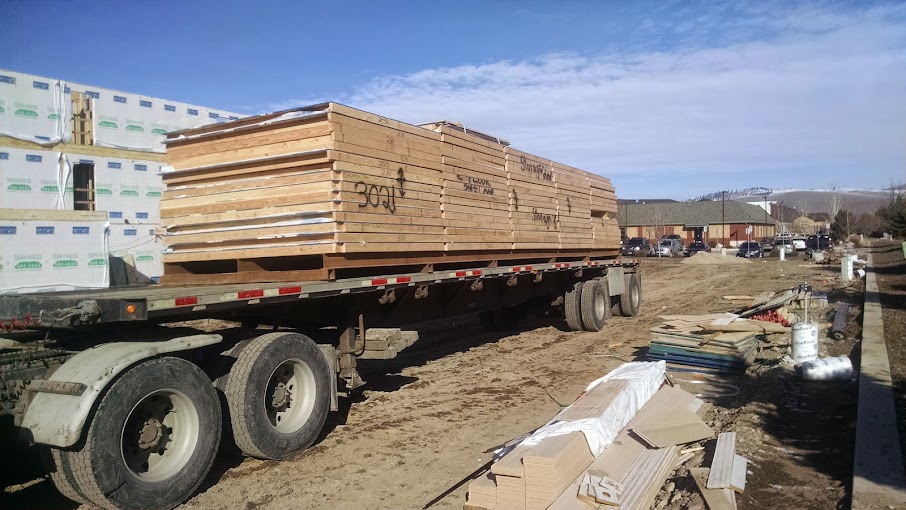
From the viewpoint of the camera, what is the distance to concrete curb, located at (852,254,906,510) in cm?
445

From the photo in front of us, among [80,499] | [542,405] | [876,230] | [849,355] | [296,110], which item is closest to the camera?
[80,499]

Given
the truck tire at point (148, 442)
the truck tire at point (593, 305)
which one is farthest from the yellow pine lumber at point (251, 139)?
the truck tire at point (593, 305)

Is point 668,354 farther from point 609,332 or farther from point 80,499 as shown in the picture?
point 80,499

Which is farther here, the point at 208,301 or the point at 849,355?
the point at 849,355

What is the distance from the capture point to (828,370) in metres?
8.09

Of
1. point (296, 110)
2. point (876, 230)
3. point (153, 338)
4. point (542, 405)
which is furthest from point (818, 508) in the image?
point (876, 230)

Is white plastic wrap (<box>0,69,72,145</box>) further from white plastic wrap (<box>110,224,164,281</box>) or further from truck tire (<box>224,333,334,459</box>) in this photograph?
truck tire (<box>224,333,334,459</box>)

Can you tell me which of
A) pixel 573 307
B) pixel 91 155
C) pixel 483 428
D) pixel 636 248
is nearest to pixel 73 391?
pixel 483 428

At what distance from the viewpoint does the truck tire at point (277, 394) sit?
551 cm

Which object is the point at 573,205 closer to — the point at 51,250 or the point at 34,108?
the point at 51,250

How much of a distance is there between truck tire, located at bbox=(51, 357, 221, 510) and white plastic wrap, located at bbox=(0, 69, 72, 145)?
1588 centimetres

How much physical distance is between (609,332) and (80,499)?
37.1ft

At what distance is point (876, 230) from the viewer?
277 feet

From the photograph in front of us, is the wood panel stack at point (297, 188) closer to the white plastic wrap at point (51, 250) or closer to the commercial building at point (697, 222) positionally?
the white plastic wrap at point (51, 250)
